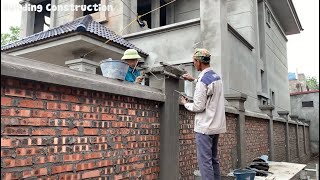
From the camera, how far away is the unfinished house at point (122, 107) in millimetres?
2426

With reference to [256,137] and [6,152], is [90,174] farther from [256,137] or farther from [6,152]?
[256,137]

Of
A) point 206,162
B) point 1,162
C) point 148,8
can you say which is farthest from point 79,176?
point 148,8

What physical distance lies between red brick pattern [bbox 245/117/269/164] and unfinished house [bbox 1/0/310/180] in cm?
3

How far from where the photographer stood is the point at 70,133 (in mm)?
2768

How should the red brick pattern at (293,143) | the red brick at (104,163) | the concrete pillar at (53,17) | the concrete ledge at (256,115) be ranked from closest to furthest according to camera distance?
1. the red brick at (104,163)
2. the concrete ledge at (256,115)
3. the red brick pattern at (293,143)
4. the concrete pillar at (53,17)

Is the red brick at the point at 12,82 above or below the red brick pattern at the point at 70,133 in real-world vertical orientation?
above

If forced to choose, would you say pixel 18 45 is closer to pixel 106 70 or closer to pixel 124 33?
pixel 124 33

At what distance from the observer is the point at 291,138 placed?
1344 cm

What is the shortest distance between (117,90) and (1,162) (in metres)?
1.40

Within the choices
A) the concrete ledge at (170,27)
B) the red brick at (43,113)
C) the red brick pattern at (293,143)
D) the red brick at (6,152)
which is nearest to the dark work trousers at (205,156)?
the red brick at (43,113)

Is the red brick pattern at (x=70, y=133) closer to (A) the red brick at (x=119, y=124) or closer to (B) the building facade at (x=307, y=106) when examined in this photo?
(A) the red brick at (x=119, y=124)

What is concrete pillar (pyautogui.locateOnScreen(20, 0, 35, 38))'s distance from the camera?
14727 mm

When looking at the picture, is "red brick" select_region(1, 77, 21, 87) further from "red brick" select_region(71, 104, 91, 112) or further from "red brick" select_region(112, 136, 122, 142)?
"red brick" select_region(112, 136, 122, 142)

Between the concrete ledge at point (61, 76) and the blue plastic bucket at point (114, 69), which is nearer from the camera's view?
the concrete ledge at point (61, 76)
